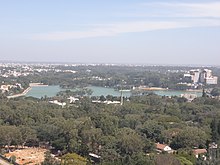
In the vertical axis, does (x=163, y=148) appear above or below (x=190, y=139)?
below

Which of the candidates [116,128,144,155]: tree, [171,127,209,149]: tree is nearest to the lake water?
[171,127,209,149]: tree

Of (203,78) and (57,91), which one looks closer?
(57,91)

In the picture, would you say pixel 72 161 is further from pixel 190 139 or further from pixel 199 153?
pixel 190 139

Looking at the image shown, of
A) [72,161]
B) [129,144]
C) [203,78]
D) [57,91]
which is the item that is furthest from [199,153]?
[203,78]

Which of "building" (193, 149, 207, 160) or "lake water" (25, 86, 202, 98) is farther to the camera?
"lake water" (25, 86, 202, 98)

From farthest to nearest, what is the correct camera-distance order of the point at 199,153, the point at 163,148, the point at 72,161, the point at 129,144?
the point at 163,148 → the point at 199,153 → the point at 129,144 → the point at 72,161

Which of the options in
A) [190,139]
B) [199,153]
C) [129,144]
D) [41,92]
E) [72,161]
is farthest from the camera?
[41,92]

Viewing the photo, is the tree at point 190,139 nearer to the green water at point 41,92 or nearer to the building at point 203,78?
the green water at point 41,92

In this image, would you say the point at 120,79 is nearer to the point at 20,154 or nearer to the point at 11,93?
the point at 11,93

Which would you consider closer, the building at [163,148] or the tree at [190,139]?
the building at [163,148]

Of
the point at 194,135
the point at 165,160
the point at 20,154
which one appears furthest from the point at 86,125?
the point at 165,160

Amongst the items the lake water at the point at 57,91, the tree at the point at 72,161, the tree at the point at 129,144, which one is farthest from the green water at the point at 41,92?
the tree at the point at 72,161

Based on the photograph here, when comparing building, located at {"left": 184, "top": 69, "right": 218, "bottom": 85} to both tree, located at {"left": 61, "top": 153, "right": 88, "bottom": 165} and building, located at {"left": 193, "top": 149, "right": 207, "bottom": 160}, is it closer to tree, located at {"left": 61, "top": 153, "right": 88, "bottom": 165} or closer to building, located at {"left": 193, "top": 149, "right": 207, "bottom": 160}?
building, located at {"left": 193, "top": 149, "right": 207, "bottom": 160}
